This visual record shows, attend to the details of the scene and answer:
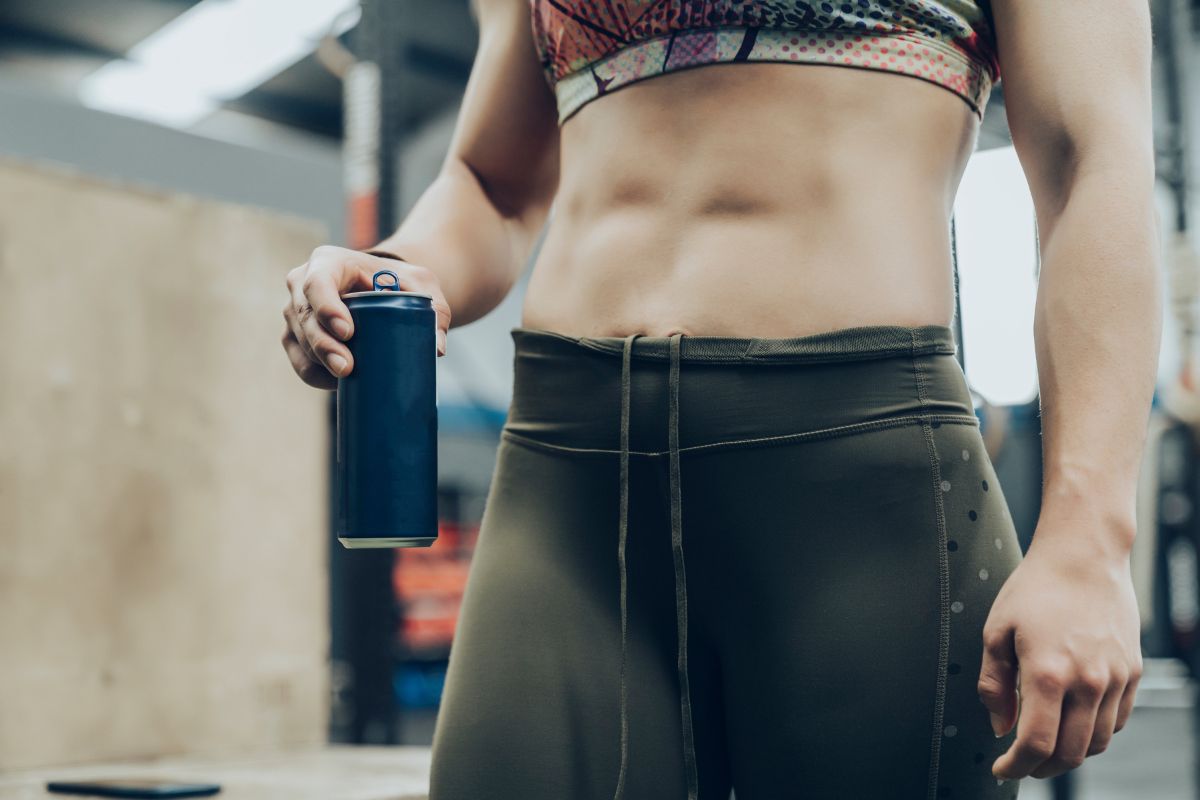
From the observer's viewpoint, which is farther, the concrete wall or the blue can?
the concrete wall

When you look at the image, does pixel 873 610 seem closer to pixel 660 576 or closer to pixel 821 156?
pixel 660 576

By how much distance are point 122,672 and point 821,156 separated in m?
1.85

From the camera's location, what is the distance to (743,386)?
0.78 metres

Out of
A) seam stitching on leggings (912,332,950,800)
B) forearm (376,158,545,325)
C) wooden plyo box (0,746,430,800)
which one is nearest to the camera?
seam stitching on leggings (912,332,950,800)

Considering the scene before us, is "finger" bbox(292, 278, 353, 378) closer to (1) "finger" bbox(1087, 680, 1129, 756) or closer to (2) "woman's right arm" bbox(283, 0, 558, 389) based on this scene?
(2) "woman's right arm" bbox(283, 0, 558, 389)

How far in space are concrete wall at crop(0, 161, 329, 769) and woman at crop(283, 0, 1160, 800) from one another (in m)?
1.50

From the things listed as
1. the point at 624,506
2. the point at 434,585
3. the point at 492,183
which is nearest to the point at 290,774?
the point at 492,183

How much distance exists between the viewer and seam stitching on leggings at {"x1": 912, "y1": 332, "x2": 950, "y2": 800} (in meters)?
0.74

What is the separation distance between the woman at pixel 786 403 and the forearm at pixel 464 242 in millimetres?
73

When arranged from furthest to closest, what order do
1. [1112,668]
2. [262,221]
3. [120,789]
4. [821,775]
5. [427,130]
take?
[427,130] → [262,221] → [120,789] → [821,775] → [1112,668]

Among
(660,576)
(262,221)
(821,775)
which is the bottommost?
(821,775)

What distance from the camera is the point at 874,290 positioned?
30.9 inches

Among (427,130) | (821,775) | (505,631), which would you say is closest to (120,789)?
(505,631)

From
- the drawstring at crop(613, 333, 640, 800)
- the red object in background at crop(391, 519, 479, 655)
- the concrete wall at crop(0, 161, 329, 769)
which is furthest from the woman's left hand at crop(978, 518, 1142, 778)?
the red object in background at crop(391, 519, 479, 655)
